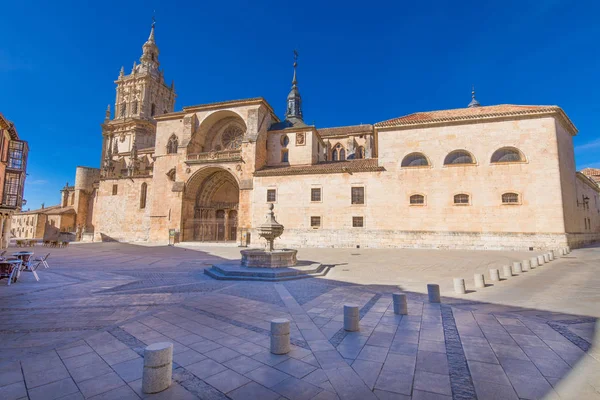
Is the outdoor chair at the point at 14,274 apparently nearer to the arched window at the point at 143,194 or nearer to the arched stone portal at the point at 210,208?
the arched stone portal at the point at 210,208

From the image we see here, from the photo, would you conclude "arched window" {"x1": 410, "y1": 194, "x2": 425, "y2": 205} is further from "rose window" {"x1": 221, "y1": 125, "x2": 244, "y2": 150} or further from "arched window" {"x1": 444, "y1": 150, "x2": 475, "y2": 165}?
"rose window" {"x1": 221, "y1": 125, "x2": 244, "y2": 150}

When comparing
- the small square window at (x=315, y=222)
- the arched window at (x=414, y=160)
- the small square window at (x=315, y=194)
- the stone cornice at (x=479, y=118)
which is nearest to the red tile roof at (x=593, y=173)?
the stone cornice at (x=479, y=118)

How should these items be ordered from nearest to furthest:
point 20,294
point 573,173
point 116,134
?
1. point 20,294
2. point 573,173
3. point 116,134

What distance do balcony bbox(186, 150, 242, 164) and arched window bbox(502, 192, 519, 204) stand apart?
20.6m

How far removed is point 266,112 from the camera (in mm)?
27672

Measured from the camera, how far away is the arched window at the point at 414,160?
70.0 ft

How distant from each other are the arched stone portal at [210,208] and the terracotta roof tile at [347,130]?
12.3 metres

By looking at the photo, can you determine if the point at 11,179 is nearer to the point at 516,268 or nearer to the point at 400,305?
the point at 400,305

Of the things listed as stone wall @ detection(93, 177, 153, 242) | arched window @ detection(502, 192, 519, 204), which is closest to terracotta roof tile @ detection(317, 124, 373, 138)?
arched window @ detection(502, 192, 519, 204)

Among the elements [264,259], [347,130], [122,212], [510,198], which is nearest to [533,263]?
[510,198]

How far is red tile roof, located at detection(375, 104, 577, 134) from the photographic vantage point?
62.0ft

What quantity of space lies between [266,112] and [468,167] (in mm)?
18130

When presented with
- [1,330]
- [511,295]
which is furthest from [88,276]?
[511,295]

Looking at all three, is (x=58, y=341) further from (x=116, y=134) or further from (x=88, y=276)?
(x=116, y=134)
